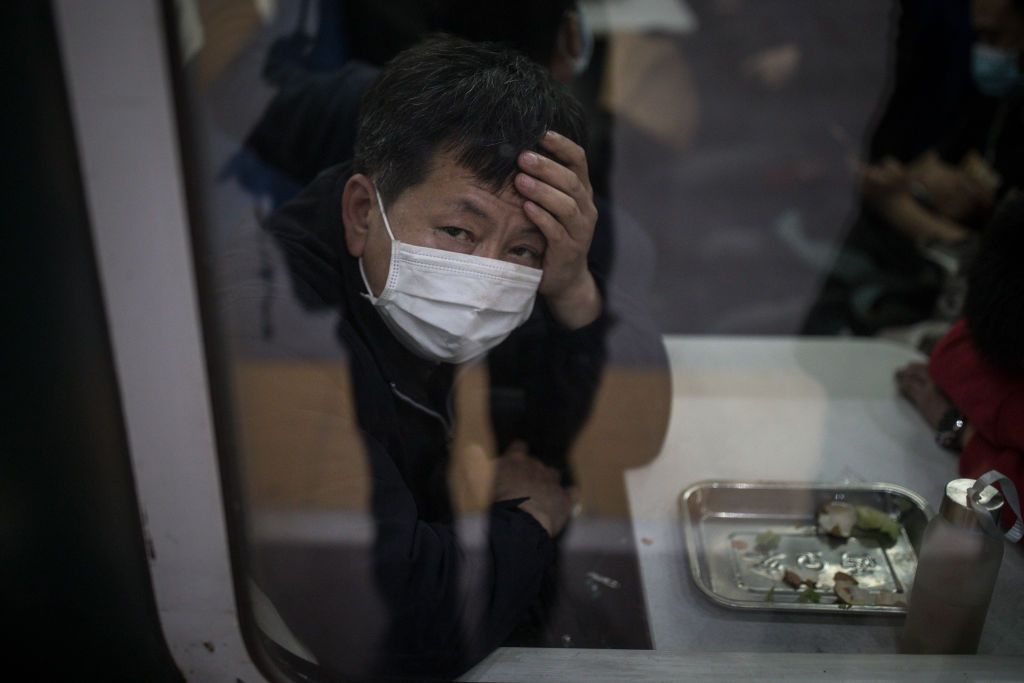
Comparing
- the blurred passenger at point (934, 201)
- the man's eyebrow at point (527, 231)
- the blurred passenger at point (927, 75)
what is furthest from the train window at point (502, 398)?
the blurred passenger at point (927, 75)

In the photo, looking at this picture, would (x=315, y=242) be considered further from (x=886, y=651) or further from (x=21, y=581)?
(x=886, y=651)

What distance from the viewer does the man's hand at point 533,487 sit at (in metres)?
1.38

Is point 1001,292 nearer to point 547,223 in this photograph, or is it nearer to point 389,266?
point 547,223

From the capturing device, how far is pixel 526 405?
1511 mm

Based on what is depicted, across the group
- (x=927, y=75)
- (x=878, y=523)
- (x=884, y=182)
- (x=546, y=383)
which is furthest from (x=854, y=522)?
(x=927, y=75)

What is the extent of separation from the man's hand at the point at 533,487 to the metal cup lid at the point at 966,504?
1.87 feet

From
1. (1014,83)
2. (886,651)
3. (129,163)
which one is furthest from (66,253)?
(1014,83)

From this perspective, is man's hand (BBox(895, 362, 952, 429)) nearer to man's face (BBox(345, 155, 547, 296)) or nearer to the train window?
the train window

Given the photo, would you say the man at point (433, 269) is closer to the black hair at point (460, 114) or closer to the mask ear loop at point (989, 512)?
the black hair at point (460, 114)

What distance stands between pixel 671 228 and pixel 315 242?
3.24 m

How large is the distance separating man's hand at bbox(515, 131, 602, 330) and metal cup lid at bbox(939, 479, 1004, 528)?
586 mm

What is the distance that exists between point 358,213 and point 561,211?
0.92ft

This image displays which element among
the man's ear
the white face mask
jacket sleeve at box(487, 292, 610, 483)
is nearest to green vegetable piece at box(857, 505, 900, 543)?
jacket sleeve at box(487, 292, 610, 483)

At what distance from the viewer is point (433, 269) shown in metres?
1.18
